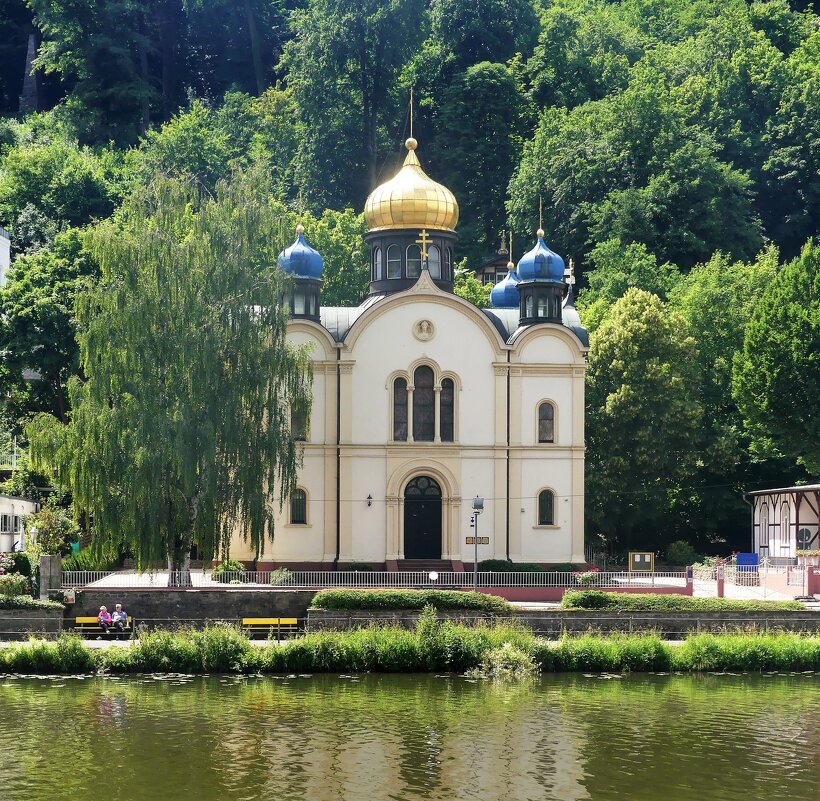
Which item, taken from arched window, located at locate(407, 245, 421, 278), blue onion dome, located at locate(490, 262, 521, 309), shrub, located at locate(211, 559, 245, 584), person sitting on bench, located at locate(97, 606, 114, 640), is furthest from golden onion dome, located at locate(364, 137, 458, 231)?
person sitting on bench, located at locate(97, 606, 114, 640)

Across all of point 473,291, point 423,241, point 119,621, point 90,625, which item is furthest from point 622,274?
point 119,621

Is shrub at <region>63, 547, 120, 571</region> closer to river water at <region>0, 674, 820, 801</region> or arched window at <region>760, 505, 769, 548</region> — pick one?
river water at <region>0, 674, 820, 801</region>

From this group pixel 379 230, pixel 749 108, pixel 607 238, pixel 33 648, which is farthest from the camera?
pixel 749 108

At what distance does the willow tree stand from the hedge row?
10239mm

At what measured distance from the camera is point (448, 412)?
55.1 m

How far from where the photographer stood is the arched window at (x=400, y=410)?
180 feet

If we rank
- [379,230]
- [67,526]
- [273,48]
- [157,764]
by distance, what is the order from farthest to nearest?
[273,48]
[379,230]
[67,526]
[157,764]

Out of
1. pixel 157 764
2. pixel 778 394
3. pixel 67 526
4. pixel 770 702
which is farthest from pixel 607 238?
pixel 157 764

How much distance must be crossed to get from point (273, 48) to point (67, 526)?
63.6 m

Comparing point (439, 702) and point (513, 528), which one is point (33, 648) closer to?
point (439, 702)

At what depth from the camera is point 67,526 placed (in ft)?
177

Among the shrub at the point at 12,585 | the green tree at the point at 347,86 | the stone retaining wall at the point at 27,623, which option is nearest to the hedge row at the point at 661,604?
the stone retaining wall at the point at 27,623

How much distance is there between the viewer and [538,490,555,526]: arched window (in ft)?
181

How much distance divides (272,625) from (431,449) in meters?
13.9
